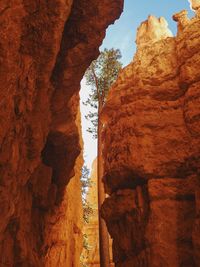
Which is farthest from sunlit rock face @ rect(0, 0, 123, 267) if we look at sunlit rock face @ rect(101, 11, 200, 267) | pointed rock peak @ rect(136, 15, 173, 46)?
pointed rock peak @ rect(136, 15, 173, 46)

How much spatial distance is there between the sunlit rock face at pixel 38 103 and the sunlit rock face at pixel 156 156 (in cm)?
207

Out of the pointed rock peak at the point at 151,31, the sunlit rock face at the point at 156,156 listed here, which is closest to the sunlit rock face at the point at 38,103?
the sunlit rock face at the point at 156,156

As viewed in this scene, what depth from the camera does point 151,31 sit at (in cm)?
1898

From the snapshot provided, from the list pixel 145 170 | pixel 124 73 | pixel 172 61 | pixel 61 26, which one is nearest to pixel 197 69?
pixel 172 61

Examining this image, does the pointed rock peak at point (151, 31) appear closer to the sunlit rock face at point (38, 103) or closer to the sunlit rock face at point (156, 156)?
the sunlit rock face at point (156, 156)

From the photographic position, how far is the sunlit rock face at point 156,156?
9.31 meters

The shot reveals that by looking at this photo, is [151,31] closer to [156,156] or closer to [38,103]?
[156,156]

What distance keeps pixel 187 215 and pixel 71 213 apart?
23.4 ft

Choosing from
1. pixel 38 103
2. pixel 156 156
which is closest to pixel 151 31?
pixel 156 156

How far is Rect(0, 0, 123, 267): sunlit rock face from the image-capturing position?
581cm

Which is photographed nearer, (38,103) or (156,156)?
(38,103)

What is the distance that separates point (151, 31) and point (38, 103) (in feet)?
44.8

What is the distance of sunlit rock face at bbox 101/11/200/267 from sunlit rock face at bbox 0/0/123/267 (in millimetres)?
2070

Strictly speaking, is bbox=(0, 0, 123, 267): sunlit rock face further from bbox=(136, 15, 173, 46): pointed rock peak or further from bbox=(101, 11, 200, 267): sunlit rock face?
bbox=(136, 15, 173, 46): pointed rock peak
